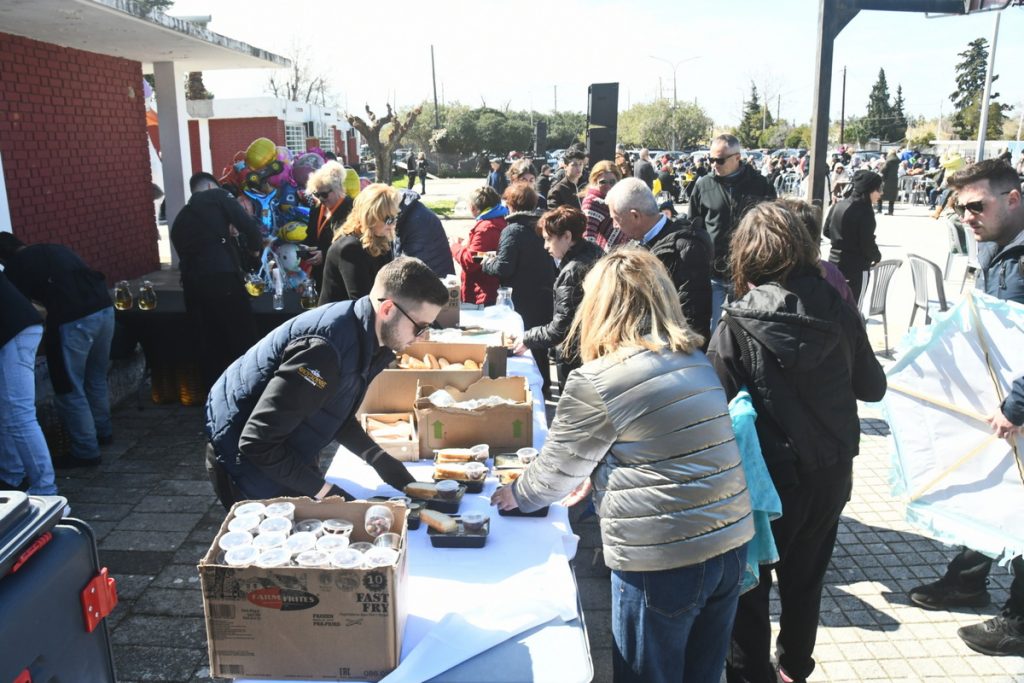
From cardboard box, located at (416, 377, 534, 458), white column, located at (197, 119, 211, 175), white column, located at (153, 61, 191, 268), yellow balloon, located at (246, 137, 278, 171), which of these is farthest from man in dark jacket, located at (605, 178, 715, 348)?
white column, located at (197, 119, 211, 175)

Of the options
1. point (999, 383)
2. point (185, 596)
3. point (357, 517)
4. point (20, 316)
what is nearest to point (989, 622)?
point (999, 383)

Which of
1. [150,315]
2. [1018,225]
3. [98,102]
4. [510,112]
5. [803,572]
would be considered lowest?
[803,572]

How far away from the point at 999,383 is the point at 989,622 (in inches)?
42.8

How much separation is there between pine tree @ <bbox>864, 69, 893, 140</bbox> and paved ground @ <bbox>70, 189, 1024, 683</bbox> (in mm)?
80557

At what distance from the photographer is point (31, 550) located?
58.5 inches

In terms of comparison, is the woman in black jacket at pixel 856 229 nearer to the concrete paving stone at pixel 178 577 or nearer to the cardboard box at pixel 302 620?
the concrete paving stone at pixel 178 577

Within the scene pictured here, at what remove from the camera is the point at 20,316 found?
3994 millimetres

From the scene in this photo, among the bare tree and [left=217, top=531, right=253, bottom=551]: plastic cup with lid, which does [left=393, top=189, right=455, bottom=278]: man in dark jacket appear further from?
the bare tree

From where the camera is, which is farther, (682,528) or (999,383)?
(999,383)

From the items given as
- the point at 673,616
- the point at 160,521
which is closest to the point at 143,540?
the point at 160,521

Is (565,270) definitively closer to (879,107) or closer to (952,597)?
(952,597)

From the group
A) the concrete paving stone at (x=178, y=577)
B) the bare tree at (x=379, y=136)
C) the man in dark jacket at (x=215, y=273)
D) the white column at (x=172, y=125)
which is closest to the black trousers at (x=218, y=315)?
the man in dark jacket at (x=215, y=273)

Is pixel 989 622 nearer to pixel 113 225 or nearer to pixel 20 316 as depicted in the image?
pixel 20 316

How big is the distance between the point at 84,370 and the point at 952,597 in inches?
207
